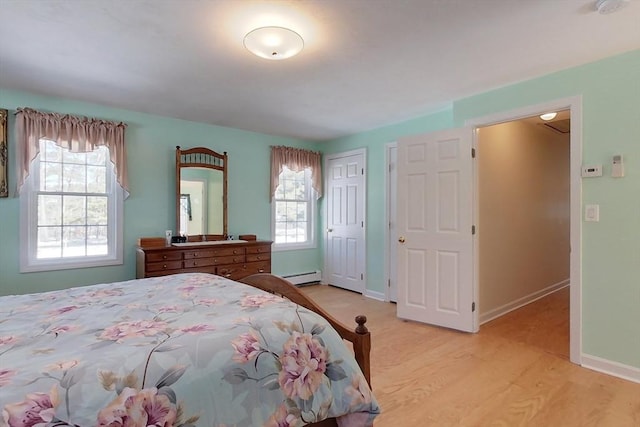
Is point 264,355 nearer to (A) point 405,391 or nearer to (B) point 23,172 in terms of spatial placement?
(A) point 405,391

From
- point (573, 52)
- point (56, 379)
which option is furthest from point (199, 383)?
point (573, 52)

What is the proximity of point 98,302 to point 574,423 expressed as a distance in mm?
2677

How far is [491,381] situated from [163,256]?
126 inches

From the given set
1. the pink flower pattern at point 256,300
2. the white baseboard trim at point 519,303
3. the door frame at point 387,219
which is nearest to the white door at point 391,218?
the door frame at point 387,219

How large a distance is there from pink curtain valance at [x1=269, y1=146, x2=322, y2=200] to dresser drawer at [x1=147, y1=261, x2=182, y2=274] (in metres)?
1.76

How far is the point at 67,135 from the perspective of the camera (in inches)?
132

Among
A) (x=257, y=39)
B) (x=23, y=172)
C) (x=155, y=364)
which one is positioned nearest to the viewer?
(x=155, y=364)

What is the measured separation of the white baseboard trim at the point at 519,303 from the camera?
12.0 ft

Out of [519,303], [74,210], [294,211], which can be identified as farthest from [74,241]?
[519,303]

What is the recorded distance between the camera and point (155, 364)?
3.43 ft

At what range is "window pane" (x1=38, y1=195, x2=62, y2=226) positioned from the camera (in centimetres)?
334

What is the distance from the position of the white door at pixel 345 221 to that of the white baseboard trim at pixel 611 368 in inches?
107

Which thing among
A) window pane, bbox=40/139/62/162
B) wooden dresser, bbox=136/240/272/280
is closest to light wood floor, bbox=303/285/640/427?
wooden dresser, bbox=136/240/272/280

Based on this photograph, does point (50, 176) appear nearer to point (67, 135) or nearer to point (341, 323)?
point (67, 135)
